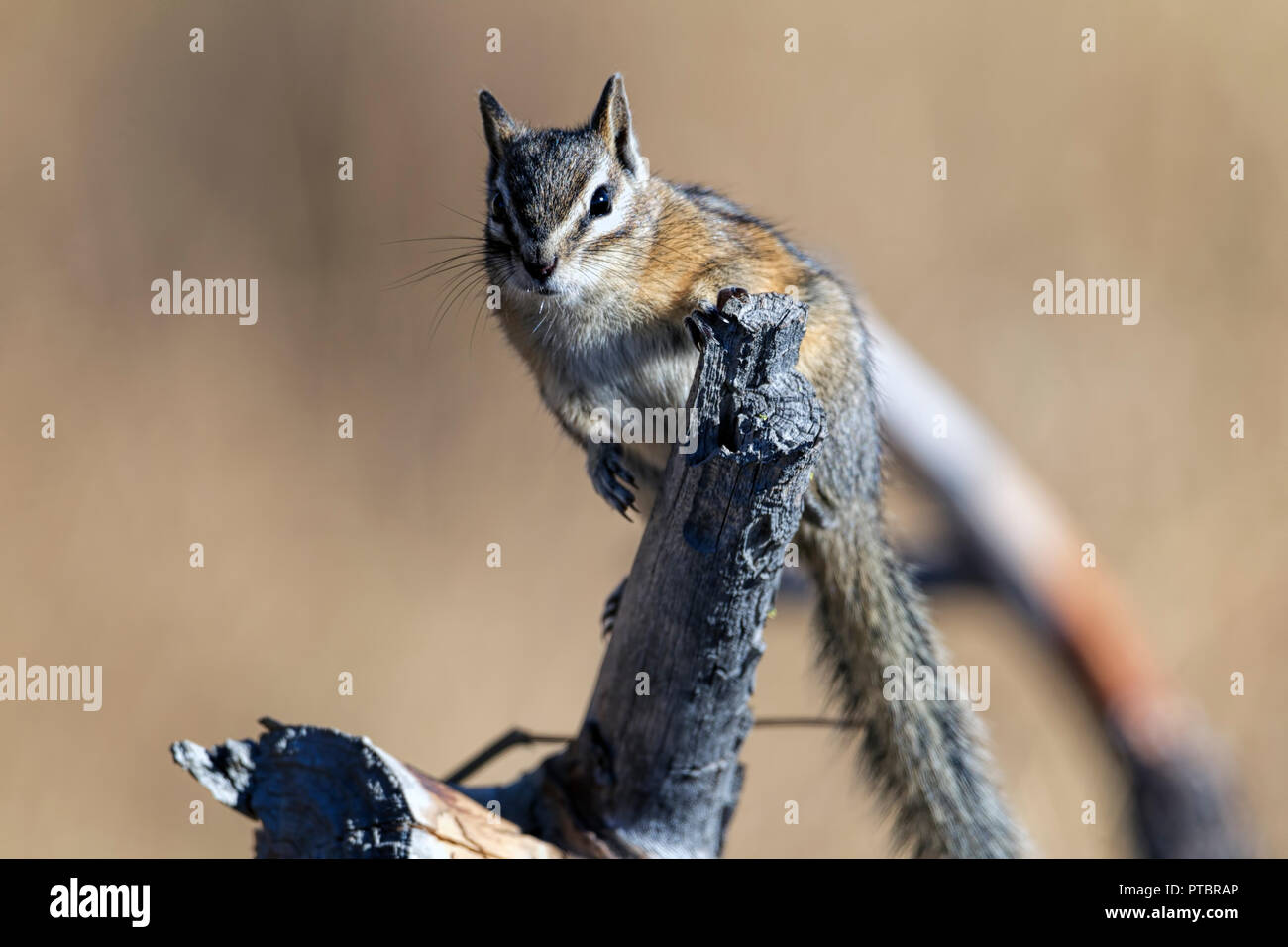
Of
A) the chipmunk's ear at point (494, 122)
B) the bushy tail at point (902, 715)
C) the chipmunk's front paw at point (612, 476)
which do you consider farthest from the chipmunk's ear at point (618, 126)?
the bushy tail at point (902, 715)

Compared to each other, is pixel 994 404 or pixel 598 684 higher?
pixel 994 404

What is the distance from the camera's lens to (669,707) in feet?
10.2

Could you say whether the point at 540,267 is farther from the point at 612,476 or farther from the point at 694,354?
the point at 612,476

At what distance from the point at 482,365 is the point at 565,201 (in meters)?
4.42

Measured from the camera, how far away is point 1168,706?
5.97 metres

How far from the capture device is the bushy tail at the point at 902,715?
3664 mm

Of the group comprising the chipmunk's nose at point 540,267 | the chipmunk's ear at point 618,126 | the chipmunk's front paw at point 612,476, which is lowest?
the chipmunk's front paw at point 612,476

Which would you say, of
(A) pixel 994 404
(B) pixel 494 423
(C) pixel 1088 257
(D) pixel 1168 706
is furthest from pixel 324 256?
(D) pixel 1168 706

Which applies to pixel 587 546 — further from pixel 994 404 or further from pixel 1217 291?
pixel 1217 291

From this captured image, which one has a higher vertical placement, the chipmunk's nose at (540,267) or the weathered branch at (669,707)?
the chipmunk's nose at (540,267)

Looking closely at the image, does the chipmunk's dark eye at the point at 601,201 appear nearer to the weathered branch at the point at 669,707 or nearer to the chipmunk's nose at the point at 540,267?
the chipmunk's nose at the point at 540,267

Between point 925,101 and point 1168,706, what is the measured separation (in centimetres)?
380
